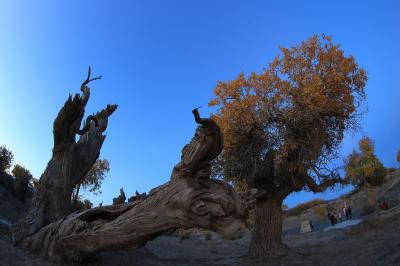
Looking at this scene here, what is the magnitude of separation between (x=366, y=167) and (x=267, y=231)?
30.5 m

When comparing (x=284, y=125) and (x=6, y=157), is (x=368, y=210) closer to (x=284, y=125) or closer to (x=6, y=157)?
(x=284, y=125)

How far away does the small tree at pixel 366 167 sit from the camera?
43.3 m

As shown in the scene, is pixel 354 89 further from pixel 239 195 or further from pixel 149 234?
pixel 149 234

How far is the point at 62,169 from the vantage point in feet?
40.4

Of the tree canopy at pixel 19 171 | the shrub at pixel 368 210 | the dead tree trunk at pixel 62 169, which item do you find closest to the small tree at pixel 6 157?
the tree canopy at pixel 19 171

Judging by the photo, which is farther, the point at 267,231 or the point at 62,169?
the point at 267,231

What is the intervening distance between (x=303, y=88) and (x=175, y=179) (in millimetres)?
10386

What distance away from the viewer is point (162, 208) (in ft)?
26.7

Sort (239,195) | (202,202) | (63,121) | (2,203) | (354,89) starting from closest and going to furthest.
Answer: (202,202)
(239,195)
(63,121)
(354,89)
(2,203)

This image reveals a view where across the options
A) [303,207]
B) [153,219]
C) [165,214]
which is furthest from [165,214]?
[303,207]

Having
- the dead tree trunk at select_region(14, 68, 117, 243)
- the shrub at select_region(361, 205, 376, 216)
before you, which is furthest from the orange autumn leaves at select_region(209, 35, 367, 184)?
the shrub at select_region(361, 205, 376, 216)

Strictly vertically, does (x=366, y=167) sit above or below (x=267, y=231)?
above

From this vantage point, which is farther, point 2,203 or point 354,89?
point 2,203

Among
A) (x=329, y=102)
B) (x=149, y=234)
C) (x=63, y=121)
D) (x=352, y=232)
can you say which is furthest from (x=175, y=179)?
(x=352, y=232)
